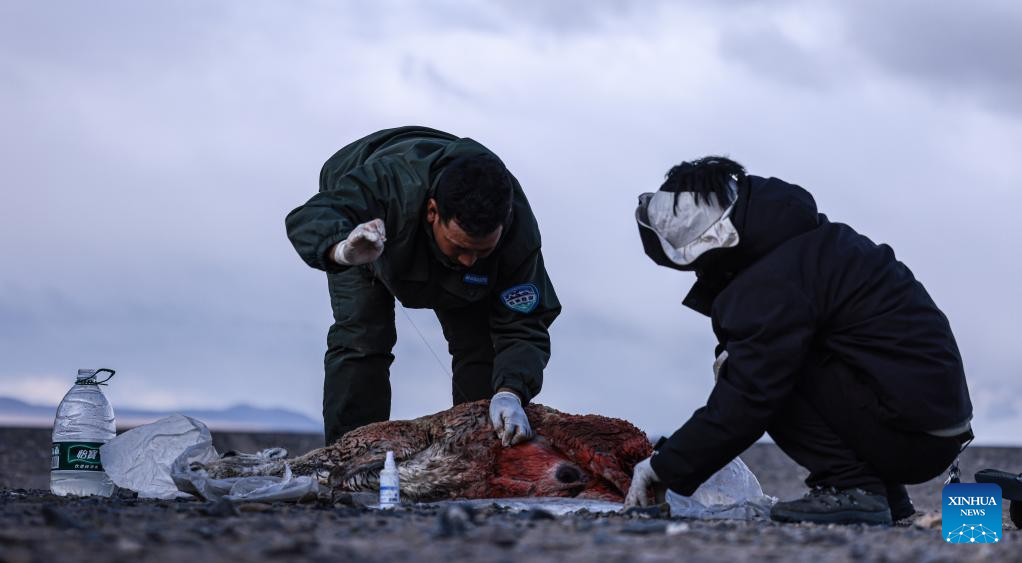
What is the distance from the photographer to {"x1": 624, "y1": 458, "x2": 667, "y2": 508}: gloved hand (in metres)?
4.74

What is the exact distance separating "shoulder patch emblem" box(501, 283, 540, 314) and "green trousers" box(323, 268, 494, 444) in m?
0.37

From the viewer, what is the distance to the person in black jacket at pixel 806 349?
4355 millimetres

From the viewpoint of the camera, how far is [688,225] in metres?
4.58

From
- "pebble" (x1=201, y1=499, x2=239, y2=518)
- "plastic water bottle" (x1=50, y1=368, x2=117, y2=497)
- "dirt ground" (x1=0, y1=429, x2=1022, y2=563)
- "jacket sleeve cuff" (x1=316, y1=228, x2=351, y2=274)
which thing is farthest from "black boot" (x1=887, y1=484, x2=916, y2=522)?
"plastic water bottle" (x1=50, y1=368, x2=117, y2=497)

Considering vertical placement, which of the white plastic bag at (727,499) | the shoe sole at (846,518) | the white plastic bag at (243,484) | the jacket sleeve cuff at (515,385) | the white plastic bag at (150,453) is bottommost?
the shoe sole at (846,518)

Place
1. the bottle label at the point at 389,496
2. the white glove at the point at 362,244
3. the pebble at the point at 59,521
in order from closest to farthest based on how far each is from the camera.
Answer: the pebble at the point at 59,521 → the bottle label at the point at 389,496 → the white glove at the point at 362,244

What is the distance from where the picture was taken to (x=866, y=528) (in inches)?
169

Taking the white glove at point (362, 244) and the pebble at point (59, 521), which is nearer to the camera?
the pebble at point (59, 521)

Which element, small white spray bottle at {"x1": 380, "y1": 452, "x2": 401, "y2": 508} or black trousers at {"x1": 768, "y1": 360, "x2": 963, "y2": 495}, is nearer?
black trousers at {"x1": 768, "y1": 360, "x2": 963, "y2": 495}

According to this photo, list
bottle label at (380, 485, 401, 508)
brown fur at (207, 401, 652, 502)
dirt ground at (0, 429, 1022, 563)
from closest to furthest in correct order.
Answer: dirt ground at (0, 429, 1022, 563), bottle label at (380, 485, 401, 508), brown fur at (207, 401, 652, 502)

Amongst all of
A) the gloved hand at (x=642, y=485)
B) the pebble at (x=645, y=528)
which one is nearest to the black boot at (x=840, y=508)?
the gloved hand at (x=642, y=485)

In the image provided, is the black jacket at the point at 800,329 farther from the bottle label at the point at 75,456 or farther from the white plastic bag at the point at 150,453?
the bottle label at the point at 75,456

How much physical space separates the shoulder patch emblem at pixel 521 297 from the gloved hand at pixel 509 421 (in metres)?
0.70

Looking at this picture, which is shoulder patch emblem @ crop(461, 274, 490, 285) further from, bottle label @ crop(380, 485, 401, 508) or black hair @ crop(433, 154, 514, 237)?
bottle label @ crop(380, 485, 401, 508)
